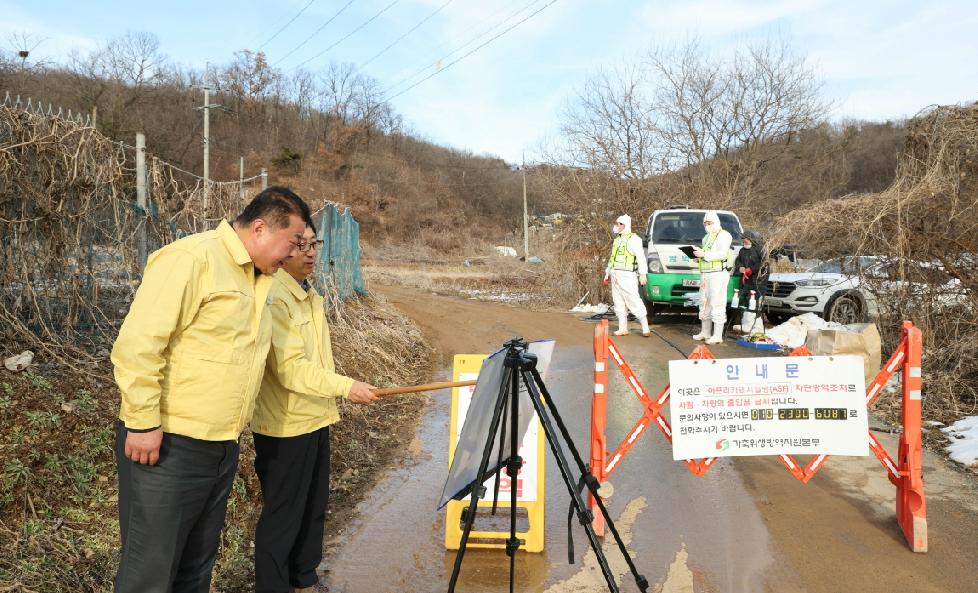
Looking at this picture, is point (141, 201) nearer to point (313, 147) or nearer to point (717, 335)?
point (717, 335)

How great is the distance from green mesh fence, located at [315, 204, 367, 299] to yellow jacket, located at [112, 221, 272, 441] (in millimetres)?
8161

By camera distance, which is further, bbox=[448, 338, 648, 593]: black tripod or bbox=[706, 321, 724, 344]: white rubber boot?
bbox=[706, 321, 724, 344]: white rubber boot

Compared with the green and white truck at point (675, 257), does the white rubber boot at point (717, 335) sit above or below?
below

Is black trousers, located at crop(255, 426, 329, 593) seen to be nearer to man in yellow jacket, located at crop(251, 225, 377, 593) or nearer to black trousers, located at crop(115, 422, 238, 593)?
man in yellow jacket, located at crop(251, 225, 377, 593)

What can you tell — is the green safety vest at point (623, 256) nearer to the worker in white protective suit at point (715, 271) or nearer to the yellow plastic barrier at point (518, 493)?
the worker in white protective suit at point (715, 271)

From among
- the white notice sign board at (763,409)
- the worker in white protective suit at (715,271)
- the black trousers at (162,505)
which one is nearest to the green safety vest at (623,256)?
the worker in white protective suit at (715,271)

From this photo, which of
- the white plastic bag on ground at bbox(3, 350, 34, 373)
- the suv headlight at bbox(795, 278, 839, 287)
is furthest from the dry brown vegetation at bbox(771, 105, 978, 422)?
the white plastic bag on ground at bbox(3, 350, 34, 373)

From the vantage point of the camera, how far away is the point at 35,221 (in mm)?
6016

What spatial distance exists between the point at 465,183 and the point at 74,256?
75.1 m

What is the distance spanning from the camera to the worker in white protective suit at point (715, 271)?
12406 mm

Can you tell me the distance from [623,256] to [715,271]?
1.62 meters

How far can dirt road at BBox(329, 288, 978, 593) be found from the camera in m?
4.45

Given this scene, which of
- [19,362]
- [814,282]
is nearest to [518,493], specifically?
[19,362]

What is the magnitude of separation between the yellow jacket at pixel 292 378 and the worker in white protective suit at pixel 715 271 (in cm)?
960
